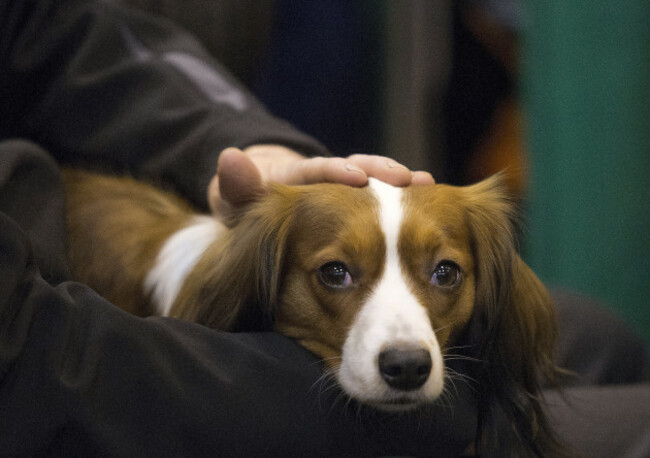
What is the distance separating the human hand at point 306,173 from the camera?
38.3 inches

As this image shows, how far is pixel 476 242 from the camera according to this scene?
3.28 ft

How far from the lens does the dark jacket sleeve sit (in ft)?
4.15

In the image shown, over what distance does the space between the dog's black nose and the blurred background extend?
1.26 meters

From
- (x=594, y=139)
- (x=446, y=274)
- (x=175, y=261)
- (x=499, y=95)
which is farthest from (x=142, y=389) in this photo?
(x=499, y=95)

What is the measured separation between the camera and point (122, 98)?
1.37 metres

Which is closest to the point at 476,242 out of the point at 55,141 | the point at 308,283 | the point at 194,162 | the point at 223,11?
the point at 308,283

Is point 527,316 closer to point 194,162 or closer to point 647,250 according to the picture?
point 194,162

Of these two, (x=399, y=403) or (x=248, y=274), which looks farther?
(x=248, y=274)

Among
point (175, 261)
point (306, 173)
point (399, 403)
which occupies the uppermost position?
point (306, 173)

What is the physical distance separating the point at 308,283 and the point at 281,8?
1.49 m

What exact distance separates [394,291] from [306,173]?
10.6 inches

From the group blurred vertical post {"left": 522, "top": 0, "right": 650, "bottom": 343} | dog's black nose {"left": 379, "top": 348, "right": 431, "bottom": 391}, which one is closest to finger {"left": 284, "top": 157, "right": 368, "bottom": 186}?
dog's black nose {"left": 379, "top": 348, "right": 431, "bottom": 391}

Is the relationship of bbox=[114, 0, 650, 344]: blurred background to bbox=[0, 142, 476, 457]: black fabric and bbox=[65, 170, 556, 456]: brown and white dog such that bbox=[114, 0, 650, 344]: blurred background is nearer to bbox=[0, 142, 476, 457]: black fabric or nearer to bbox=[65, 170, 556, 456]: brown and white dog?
bbox=[65, 170, 556, 456]: brown and white dog

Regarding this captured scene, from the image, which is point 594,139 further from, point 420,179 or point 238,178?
point 238,178
